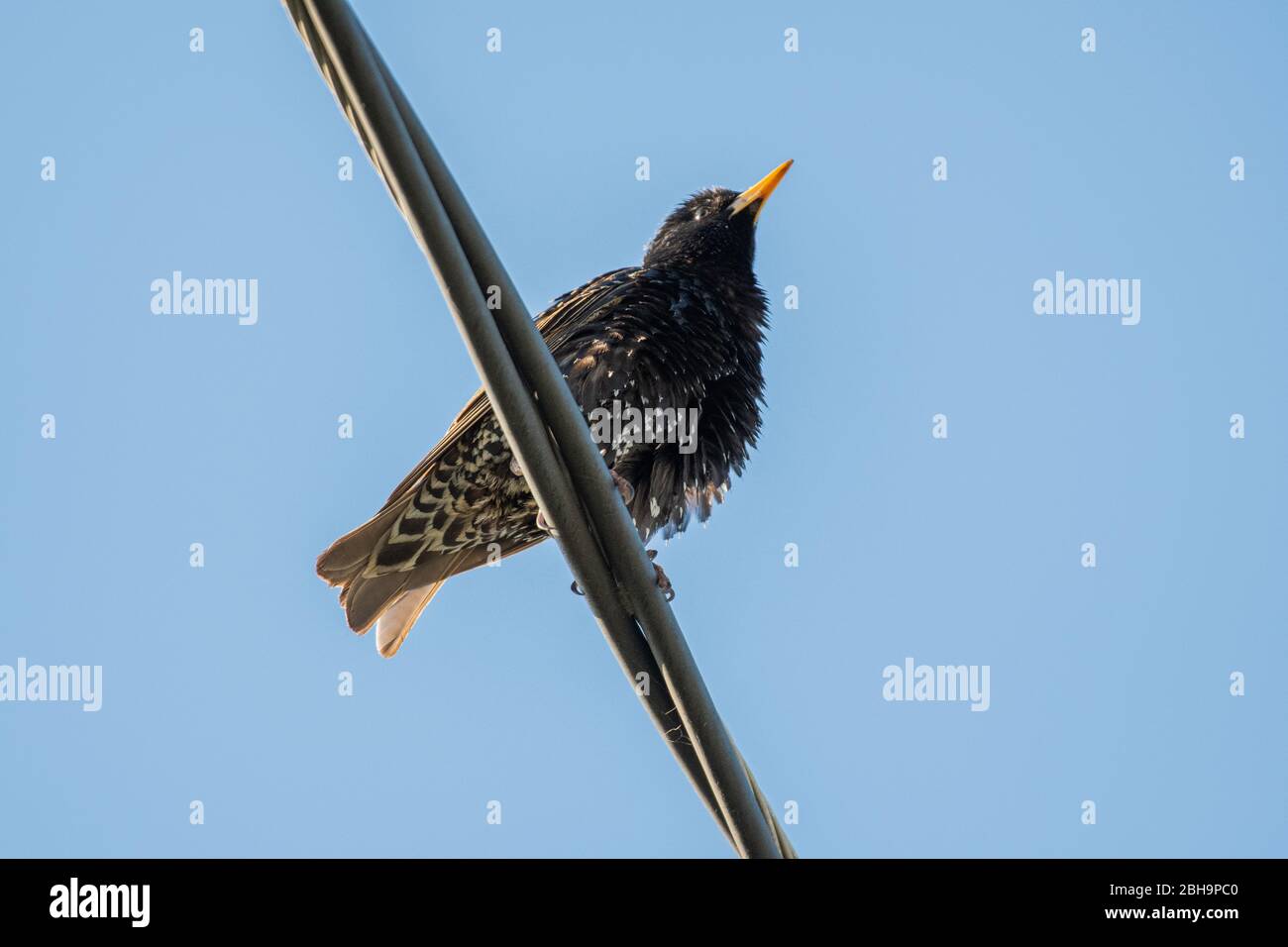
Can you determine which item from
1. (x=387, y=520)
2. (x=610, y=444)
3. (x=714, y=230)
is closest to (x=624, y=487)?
(x=610, y=444)

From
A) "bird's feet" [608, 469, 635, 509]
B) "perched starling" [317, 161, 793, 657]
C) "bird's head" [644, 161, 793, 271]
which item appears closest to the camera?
"bird's feet" [608, 469, 635, 509]

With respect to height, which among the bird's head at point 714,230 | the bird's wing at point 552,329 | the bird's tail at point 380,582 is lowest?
the bird's tail at point 380,582

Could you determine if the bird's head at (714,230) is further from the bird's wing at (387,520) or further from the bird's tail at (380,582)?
the bird's tail at (380,582)

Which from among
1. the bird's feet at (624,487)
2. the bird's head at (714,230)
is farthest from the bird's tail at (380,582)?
the bird's head at (714,230)

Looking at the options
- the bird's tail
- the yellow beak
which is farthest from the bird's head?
the bird's tail

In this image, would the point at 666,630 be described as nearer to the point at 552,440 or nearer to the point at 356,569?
the point at 552,440

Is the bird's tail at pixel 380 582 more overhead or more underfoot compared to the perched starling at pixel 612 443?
more underfoot

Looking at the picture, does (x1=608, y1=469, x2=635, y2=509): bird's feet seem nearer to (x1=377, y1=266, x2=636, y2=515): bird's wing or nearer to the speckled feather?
the speckled feather
